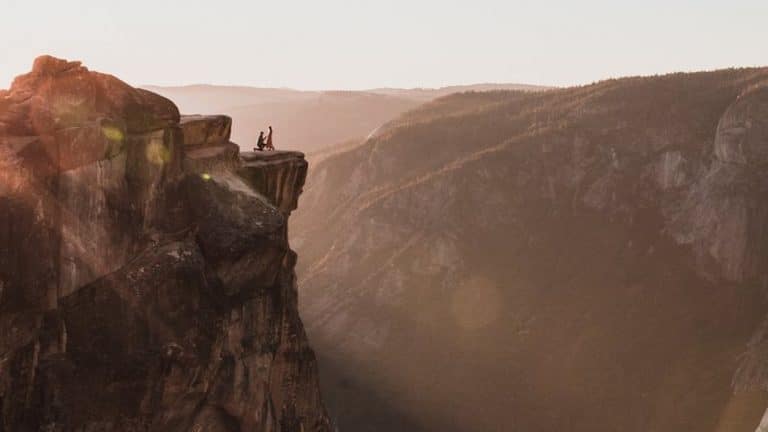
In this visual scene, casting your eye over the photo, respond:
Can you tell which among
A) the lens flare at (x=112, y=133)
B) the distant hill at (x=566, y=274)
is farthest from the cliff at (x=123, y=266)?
the distant hill at (x=566, y=274)

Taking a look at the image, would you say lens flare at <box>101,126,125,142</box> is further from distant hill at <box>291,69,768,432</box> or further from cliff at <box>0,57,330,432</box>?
distant hill at <box>291,69,768,432</box>

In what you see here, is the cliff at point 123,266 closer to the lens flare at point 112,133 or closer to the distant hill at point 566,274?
the lens flare at point 112,133

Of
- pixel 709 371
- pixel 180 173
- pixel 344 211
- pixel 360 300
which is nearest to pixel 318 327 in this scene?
Answer: pixel 360 300

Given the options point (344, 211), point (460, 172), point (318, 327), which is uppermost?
Result: point (460, 172)

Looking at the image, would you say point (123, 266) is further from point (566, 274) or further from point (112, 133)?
point (566, 274)

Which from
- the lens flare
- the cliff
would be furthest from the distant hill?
the lens flare

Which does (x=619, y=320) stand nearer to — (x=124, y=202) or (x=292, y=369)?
(x=292, y=369)
